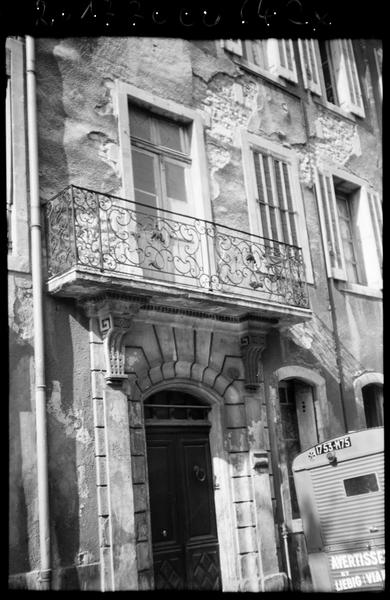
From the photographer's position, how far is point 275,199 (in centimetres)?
1104

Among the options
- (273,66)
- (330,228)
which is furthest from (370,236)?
(273,66)

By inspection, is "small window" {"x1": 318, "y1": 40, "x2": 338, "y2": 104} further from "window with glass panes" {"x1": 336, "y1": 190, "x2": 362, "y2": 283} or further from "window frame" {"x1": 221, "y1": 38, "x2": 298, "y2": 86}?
"window with glass panes" {"x1": 336, "y1": 190, "x2": 362, "y2": 283}

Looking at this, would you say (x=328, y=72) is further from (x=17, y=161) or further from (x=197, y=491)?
(x=197, y=491)

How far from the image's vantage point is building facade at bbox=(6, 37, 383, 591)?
7.39 m

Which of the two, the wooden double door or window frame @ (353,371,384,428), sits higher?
window frame @ (353,371,384,428)

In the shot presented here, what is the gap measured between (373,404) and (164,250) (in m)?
5.26

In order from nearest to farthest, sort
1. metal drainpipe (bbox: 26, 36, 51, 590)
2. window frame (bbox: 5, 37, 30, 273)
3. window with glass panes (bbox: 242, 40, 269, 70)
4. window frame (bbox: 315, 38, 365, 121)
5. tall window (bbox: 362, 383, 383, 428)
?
metal drainpipe (bbox: 26, 36, 51, 590), window frame (bbox: 5, 37, 30, 273), window with glass panes (bbox: 242, 40, 269, 70), tall window (bbox: 362, 383, 383, 428), window frame (bbox: 315, 38, 365, 121)

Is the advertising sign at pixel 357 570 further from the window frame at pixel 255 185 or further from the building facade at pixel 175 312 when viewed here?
the window frame at pixel 255 185

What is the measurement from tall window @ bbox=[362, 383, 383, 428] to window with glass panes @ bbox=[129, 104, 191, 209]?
4.94 metres

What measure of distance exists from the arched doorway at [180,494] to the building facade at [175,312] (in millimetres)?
27

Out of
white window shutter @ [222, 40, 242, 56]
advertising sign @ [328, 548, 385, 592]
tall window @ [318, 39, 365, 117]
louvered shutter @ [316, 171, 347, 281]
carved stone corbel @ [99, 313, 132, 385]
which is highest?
tall window @ [318, 39, 365, 117]

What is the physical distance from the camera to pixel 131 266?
26.8ft

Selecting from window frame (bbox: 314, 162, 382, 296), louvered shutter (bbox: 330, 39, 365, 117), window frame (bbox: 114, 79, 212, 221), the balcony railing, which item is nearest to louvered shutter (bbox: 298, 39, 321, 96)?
louvered shutter (bbox: 330, 39, 365, 117)

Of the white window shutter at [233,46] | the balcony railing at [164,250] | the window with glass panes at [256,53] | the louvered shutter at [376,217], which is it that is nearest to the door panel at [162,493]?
the balcony railing at [164,250]
